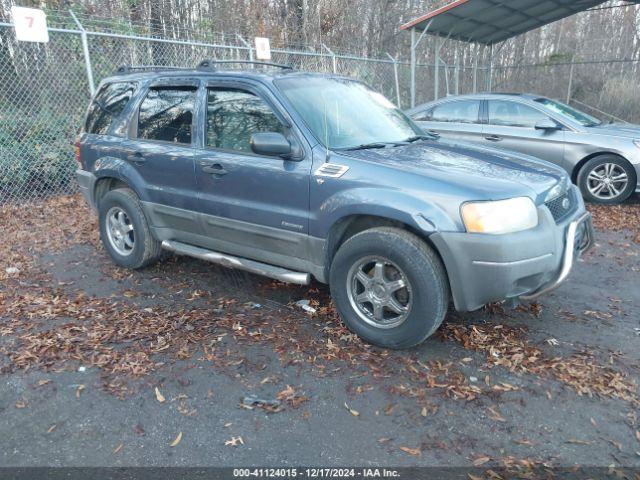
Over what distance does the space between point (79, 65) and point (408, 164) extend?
7246mm

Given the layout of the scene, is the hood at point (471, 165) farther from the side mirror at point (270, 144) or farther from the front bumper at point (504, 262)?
the side mirror at point (270, 144)

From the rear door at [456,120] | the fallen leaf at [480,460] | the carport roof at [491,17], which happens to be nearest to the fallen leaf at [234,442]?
the fallen leaf at [480,460]

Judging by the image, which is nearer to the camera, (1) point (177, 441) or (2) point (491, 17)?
(1) point (177, 441)

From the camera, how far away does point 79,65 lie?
8562 millimetres

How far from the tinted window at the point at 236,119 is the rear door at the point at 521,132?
507cm

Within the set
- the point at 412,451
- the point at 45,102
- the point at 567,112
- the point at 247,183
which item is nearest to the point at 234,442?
the point at 412,451

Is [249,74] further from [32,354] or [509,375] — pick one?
[509,375]

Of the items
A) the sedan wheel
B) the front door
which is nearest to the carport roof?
the sedan wheel

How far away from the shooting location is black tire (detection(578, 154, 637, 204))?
7203 mm

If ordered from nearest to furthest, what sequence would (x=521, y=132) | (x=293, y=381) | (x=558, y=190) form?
(x=293, y=381), (x=558, y=190), (x=521, y=132)

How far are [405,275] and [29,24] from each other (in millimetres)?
6428

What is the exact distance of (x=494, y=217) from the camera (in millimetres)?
3160

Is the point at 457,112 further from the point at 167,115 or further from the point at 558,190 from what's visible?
the point at 167,115

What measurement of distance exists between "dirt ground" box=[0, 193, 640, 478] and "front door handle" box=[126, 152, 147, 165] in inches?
45.6
